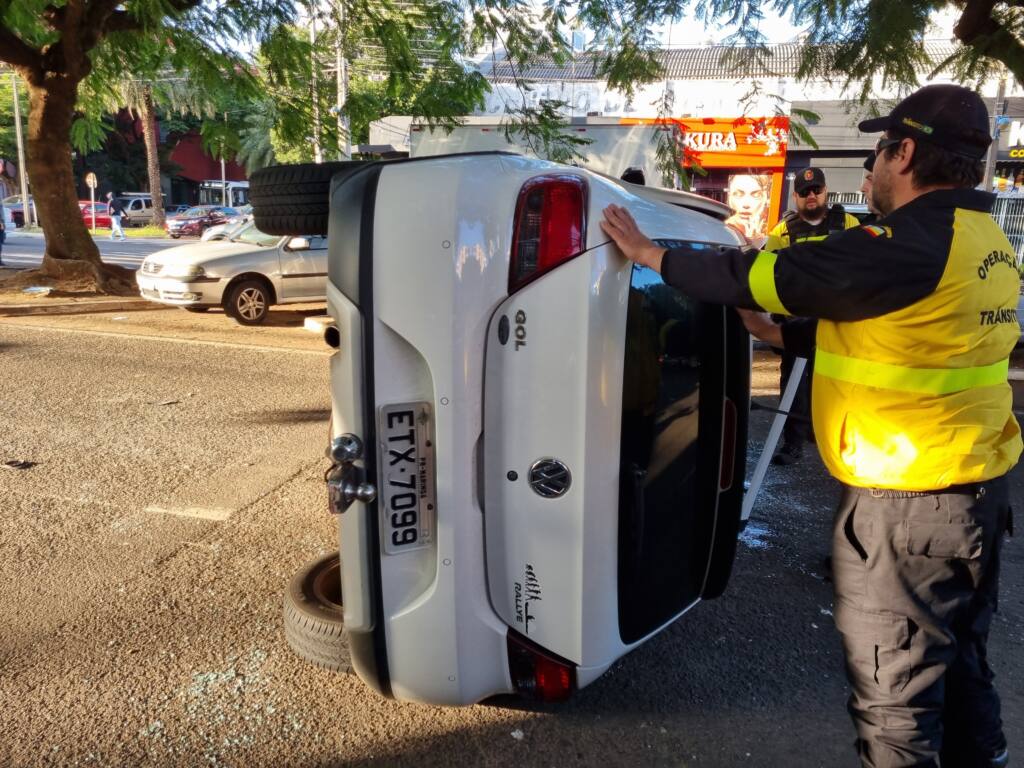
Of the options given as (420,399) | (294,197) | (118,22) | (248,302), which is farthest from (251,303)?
(420,399)

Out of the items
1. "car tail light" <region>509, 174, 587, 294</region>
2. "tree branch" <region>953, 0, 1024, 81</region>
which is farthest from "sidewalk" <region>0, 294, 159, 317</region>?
"car tail light" <region>509, 174, 587, 294</region>

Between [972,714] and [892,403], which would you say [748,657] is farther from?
[892,403]

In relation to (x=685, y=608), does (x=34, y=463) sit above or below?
below

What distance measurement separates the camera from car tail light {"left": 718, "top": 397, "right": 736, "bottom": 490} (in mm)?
2617

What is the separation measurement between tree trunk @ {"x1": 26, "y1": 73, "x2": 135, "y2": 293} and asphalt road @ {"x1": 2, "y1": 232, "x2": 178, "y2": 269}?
4.49 meters

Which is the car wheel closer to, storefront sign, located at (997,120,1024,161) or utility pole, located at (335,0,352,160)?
utility pole, located at (335,0,352,160)

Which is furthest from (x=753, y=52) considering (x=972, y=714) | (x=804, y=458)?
(x=972, y=714)

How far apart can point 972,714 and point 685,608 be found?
840 mm

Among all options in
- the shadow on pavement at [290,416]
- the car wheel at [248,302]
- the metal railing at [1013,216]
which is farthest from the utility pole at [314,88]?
the metal railing at [1013,216]

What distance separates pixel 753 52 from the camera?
5.88 m

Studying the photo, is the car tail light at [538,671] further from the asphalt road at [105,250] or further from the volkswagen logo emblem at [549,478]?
the asphalt road at [105,250]

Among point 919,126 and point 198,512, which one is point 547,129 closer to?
point 198,512

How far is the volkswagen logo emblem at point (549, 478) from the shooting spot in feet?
6.64

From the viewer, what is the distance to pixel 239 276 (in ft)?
34.6
